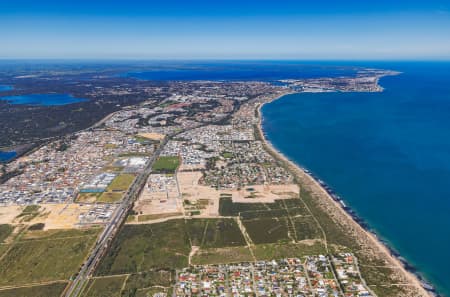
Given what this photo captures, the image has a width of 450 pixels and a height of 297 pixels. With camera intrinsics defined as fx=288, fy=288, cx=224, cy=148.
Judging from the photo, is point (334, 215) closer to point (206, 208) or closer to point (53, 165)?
point (206, 208)

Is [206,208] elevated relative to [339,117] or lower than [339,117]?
lower

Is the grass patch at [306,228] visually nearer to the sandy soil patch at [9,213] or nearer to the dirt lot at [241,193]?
the dirt lot at [241,193]

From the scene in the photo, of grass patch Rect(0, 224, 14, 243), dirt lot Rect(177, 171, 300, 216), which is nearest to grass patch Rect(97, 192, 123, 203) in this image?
dirt lot Rect(177, 171, 300, 216)

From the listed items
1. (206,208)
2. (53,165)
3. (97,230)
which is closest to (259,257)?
(206,208)

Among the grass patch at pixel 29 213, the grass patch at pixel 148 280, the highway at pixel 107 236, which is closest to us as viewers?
the grass patch at pixel 148 280

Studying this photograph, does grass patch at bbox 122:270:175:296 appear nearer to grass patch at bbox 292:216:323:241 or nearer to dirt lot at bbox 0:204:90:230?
dirt lot at bbox 0:204:90:230

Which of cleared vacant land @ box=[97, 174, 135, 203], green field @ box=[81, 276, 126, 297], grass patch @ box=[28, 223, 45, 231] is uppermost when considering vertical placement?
cleared vacant land @ box=[97, 174, 135, 203]

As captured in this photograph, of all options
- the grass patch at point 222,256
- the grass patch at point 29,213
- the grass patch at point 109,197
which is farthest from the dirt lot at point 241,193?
the grass patch at point 29,213
